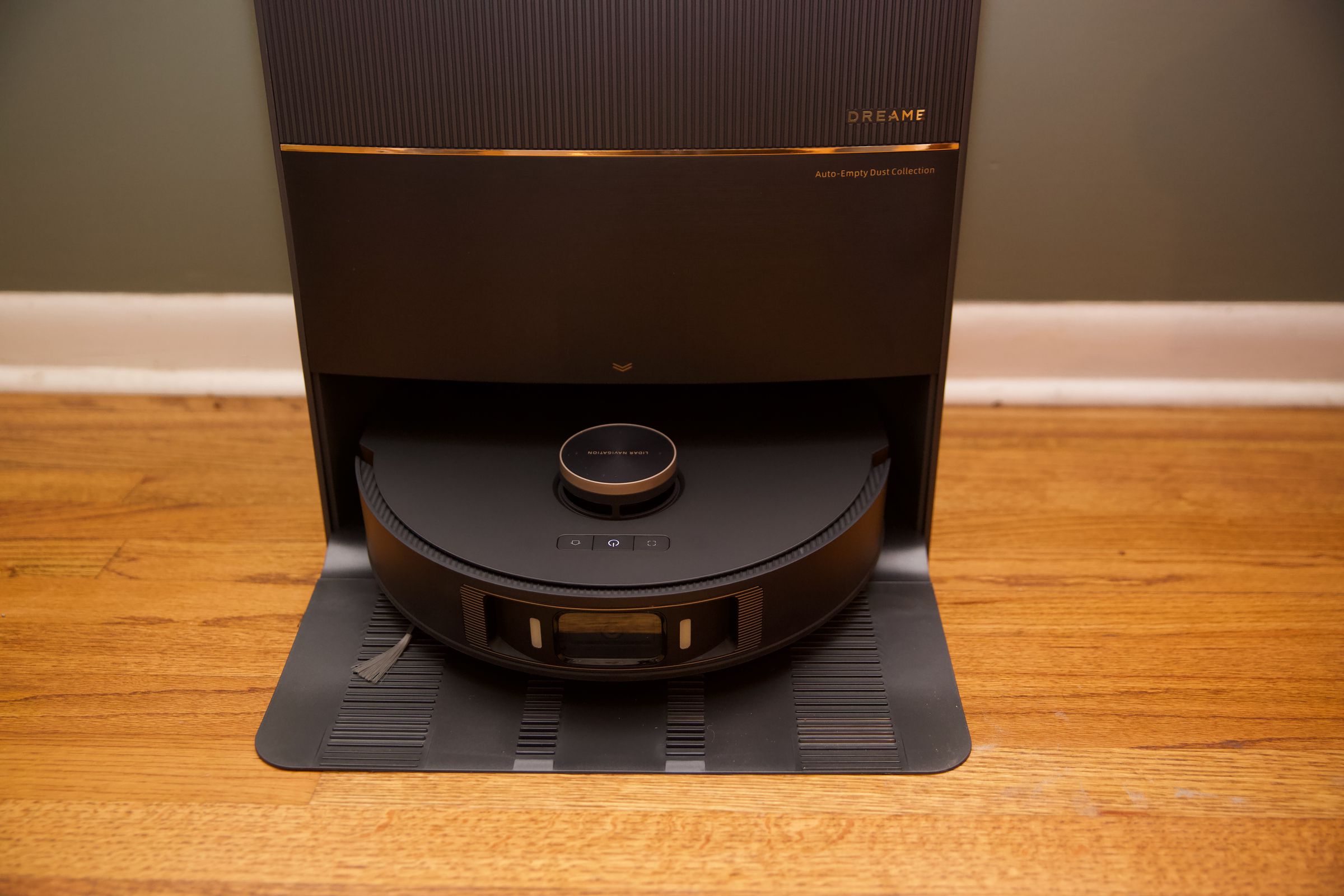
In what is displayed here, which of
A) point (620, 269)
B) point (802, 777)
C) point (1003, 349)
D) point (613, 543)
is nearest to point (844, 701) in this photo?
point (802, 777)

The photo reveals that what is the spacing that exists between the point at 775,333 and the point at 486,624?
24 centimetres

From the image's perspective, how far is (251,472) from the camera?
841 mm

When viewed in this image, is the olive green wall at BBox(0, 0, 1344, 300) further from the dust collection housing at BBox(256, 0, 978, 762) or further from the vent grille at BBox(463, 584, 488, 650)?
the vent grille at BBox(463, 584, 488, 650)

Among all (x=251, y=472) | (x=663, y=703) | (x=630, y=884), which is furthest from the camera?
(x=251, y=472)

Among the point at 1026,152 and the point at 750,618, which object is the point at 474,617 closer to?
the point at 750,618

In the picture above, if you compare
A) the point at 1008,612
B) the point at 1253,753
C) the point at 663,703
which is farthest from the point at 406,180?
the point at 1253,753

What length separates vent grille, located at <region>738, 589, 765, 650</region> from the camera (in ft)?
1.85

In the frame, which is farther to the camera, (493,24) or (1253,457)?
(1253,457)

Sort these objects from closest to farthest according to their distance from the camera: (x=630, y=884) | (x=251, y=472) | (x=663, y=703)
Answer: (x=630, y=884)
(x=663, y=703)
(x=251, y=472)

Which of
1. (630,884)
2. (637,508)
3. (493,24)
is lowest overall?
(630,884)

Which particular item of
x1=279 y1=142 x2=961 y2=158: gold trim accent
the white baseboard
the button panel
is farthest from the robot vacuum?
the white baseboard

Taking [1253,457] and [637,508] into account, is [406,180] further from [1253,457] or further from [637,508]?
[1253,457]

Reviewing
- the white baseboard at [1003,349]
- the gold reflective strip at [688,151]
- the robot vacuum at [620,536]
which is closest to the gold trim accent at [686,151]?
the gold reflective strip at [688,151]

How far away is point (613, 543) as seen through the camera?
1.89ft
